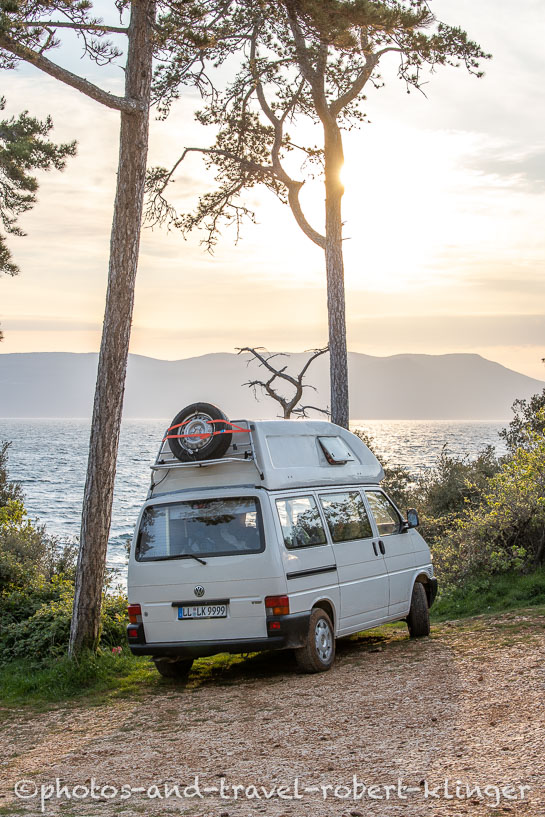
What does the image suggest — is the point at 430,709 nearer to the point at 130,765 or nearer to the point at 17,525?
the point at 130,765

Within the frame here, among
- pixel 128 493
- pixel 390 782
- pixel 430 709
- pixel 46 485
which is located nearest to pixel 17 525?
pixel 430 709

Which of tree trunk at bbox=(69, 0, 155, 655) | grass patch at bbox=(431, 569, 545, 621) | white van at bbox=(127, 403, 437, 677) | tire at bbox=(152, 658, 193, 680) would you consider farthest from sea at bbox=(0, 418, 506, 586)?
white van at bbox=(127, 403, 437, 677)

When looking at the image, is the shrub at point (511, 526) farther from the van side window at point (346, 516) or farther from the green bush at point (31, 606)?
the green bush at point (31, 606)

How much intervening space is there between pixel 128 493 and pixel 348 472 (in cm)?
4803

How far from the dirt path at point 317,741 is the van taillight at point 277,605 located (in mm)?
713

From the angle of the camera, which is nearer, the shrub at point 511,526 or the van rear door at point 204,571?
the van rear door at point 204,571

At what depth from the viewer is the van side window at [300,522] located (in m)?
9.47

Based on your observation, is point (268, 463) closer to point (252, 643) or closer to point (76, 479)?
point (252, 643)

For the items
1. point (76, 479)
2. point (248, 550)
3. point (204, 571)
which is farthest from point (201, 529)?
point (76, 479)

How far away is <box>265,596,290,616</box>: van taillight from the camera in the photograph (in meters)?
9.01

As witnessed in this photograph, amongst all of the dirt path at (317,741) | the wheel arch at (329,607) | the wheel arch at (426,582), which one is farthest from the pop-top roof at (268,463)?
the dirt path at (317,741)

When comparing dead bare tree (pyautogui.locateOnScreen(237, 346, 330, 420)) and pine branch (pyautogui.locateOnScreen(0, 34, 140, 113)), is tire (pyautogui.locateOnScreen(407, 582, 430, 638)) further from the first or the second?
dead bare tree (pyautogui.locateOnScreen(237, 346, 330, 420))

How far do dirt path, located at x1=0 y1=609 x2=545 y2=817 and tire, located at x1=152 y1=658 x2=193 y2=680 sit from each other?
0.26 meters

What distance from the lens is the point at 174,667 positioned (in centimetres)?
1016
